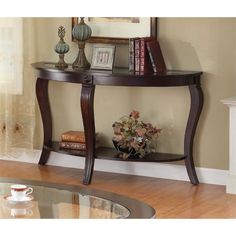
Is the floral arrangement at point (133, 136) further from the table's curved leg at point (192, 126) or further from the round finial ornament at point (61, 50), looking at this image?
the round finial ornament at point (61, 50)

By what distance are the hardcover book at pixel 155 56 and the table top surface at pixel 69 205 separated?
3002mm

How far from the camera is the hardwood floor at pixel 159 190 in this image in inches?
175

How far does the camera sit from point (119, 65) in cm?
539

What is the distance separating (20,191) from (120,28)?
3.57m

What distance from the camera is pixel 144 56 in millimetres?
4930

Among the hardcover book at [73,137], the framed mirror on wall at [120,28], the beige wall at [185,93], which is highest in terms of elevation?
the framed mirror on wall at [120,28]

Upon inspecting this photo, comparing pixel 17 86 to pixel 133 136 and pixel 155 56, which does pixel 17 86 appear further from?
pixel 155 56

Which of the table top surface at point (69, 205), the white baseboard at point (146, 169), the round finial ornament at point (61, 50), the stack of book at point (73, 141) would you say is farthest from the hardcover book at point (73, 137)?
the table top surface at point (69, 205)

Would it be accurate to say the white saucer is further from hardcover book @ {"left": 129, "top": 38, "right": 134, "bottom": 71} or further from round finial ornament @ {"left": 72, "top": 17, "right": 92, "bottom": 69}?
round finial ornament @ {"left": 72, "top": 17, "right": 92, "bottom": 69}

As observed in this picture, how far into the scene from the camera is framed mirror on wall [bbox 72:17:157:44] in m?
5.17

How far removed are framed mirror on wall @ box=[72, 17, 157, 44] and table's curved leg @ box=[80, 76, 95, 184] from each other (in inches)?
23.7
